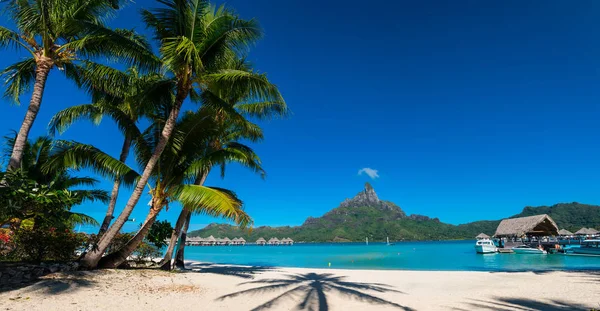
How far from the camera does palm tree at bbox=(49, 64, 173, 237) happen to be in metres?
9.66

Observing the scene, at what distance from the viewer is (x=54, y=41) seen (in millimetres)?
8859

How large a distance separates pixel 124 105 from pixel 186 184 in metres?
4.52

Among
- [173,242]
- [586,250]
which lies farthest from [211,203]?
[586,250]

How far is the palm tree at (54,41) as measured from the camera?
8.20m

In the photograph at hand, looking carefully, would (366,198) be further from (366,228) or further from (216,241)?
(216,241)

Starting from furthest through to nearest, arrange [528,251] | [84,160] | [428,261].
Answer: [528,251] < [428,261] < [84,160]

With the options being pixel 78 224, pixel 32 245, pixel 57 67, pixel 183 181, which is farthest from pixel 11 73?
pixel 78 224

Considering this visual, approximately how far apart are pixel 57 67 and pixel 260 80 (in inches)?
241

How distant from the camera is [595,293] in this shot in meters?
8.98

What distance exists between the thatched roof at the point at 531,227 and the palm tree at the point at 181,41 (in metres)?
41.5

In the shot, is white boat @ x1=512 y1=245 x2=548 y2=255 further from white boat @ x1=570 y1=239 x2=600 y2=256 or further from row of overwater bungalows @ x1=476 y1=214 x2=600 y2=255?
white boat @ x1=570 y1=239 x2=600 y2=256

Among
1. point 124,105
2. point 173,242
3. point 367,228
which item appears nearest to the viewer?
point 124,105

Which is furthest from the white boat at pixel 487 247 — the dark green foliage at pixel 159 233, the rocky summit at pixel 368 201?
the rocky summit at pixel 368 201

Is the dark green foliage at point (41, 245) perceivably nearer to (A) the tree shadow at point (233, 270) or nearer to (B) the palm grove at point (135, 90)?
(B) the palm grove at point (135, 90)
